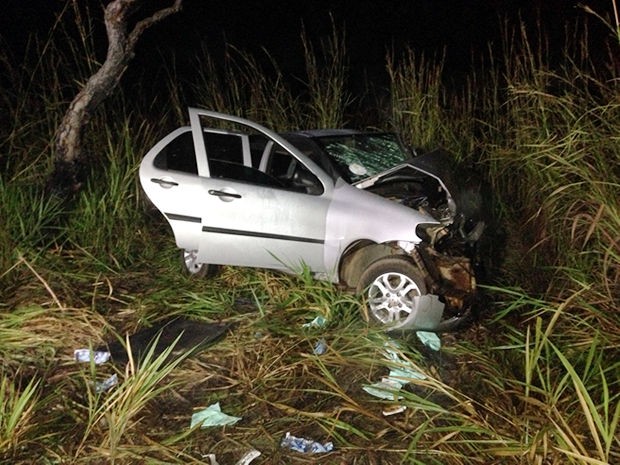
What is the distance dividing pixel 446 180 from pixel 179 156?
210 cm

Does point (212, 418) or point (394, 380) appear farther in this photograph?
point (394, 380)

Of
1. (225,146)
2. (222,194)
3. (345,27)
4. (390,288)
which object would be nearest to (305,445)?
(390,288)

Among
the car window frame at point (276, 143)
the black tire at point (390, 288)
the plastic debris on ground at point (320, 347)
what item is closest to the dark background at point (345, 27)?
the car window frame at point (276, 143)

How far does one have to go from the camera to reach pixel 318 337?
14.2 ft

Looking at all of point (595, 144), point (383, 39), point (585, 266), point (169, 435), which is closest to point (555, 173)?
point (595, 144)

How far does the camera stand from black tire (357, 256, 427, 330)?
455 cm

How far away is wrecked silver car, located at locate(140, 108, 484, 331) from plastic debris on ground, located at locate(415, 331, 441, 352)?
49mm

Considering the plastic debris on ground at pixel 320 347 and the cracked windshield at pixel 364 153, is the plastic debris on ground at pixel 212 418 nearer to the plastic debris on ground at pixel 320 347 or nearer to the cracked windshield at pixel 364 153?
the plastic debris on ground at pixel 320 347

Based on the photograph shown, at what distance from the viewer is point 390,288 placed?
182 inches

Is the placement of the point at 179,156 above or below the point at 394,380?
above

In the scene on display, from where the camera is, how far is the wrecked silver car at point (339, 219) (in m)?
4.57

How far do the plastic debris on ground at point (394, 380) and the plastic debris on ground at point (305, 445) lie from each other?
0.46 metres

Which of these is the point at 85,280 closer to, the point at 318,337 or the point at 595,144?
the point at 318,337

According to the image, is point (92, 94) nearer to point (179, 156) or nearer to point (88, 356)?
point (179, 156)
